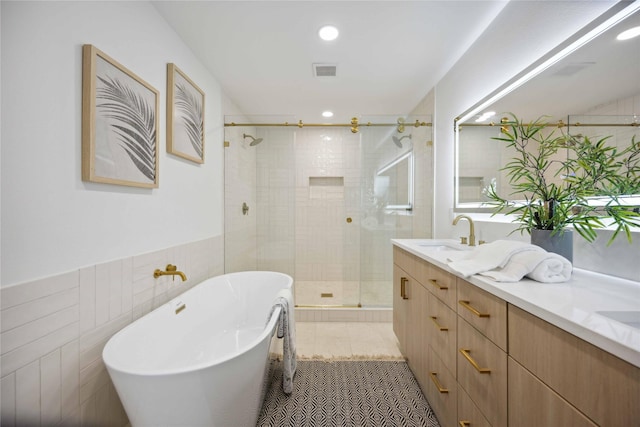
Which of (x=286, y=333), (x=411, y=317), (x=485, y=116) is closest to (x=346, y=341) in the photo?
(x=411, y=317)

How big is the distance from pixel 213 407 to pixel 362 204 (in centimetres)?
245

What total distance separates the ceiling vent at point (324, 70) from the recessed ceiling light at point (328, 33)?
36 cm

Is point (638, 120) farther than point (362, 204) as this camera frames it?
No

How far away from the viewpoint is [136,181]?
1.49 m

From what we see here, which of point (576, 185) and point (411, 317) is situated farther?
point (411, 317)

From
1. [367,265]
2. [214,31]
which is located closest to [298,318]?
[367,265]

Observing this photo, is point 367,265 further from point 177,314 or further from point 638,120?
point 638,120

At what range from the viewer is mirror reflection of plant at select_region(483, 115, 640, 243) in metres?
0.98

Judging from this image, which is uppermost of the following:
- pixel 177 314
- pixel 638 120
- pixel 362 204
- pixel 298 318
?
pixel 638 120

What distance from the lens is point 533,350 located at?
753mm

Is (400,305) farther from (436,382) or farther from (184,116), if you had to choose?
(184,116)

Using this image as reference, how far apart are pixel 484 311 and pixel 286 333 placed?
113 centimetres

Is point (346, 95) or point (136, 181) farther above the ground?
point (346, 95)

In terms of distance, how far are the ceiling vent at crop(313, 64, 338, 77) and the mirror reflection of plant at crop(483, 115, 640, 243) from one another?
5.18ft
